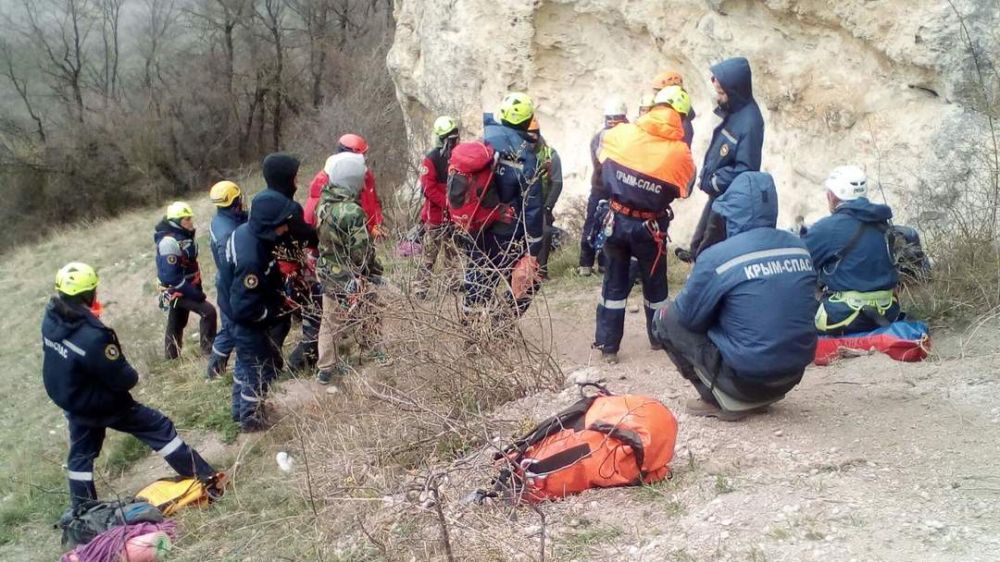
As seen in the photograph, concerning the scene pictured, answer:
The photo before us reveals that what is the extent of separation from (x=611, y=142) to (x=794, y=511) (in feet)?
8.54

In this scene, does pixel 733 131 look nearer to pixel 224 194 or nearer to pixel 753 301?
pixel 753 301

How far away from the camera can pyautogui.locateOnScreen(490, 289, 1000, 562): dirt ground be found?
316cm

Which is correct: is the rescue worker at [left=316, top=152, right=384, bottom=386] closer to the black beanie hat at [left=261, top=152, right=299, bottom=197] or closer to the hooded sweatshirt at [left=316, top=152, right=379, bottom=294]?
the hooded sweatshirt at [left=316, top=152, right=379, bottom=294]

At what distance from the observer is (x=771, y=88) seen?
8055 mm

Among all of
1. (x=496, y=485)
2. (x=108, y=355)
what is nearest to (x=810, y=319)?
(x=496, y=485)

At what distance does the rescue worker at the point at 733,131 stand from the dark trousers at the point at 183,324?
Answer: 4799 mm

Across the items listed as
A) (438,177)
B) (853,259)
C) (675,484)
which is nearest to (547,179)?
(438,177)

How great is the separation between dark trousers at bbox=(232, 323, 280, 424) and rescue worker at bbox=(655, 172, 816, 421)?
123 inches

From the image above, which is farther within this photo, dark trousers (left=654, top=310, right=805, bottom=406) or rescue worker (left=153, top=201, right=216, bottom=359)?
rescue worker (left=153, top=201, right=216, bottom=359)

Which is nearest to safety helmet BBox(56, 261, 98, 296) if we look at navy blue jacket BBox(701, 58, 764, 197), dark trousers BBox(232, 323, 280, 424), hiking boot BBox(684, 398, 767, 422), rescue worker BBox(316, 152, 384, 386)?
dark trousers BBox(232, 323, 280, 424)

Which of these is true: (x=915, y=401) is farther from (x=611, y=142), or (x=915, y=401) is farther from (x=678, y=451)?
(x=611, y=142)

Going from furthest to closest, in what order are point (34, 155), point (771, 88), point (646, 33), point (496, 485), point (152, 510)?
point (34, 155), point (646, 33), point (771, 88), point (152, 510), point (496, 485)

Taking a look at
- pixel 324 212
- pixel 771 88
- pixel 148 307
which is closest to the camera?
pixel 324 212

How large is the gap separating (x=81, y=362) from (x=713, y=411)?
365cm
